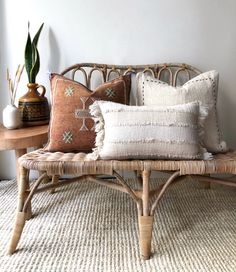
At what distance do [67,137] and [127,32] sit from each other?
2.55 feet

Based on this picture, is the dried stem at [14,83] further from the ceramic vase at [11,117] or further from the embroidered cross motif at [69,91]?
the embroidered cross motif at [69,91]

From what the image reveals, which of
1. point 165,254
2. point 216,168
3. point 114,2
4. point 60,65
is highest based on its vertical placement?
point 114,2

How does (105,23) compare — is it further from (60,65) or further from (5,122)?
(5,122)

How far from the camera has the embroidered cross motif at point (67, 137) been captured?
134 cm

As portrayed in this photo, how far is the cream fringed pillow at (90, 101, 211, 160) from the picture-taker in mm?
1155

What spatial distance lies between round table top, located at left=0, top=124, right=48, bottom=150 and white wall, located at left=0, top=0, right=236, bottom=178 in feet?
1.53

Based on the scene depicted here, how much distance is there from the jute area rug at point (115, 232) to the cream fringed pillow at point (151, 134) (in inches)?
13.5

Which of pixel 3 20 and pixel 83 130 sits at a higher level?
pixel 3 20

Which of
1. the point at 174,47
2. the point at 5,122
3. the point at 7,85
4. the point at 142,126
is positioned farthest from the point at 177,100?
the point at 7,85

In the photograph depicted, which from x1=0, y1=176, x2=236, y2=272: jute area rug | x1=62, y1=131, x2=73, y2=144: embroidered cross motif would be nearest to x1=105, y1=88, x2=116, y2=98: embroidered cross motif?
x1=62, y1=131, x2=73, y2=144: embroidered cross motif

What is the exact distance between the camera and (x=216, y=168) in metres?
1.13

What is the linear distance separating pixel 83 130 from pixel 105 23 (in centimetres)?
74

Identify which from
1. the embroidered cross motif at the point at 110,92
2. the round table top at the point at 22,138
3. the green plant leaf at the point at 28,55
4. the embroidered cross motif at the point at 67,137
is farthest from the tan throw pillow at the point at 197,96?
the green plant leaf at the point at 28,55

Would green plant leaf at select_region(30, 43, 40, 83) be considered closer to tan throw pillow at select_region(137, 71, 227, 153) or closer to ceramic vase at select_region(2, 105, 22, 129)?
ceramic vase at select_region(2, 105, 22, 129)
